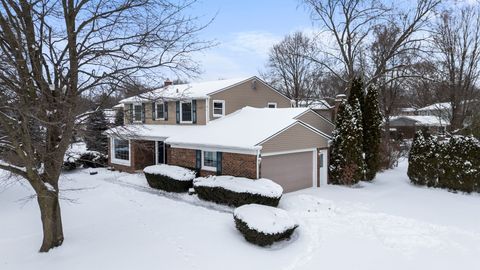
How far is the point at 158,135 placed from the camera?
66.0ft

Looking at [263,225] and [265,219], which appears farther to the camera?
[265,219]

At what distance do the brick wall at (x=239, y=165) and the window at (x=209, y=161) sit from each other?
2.41 feet

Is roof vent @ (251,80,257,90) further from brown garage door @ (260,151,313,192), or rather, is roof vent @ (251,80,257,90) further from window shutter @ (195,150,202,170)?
window shutter @ (195,150,202,170)

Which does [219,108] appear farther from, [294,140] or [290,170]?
[290,170]

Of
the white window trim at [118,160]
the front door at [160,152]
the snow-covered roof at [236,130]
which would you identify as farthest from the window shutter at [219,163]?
the white window trim at [118,160]

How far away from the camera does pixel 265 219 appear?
10508 mm

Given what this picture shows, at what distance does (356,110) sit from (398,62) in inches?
597

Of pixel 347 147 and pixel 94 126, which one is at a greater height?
pixel 94 126

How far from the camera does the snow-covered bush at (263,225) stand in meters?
10.1

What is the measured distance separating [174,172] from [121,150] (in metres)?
8.08

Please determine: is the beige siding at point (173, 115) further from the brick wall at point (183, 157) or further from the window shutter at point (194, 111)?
the brick wall at point (183, 157)

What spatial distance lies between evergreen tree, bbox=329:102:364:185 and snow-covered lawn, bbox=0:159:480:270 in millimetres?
1633

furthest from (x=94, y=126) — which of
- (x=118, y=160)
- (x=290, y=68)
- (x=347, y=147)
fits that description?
(x=290, y=68)

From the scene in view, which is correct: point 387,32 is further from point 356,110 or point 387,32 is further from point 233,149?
point 233,149
